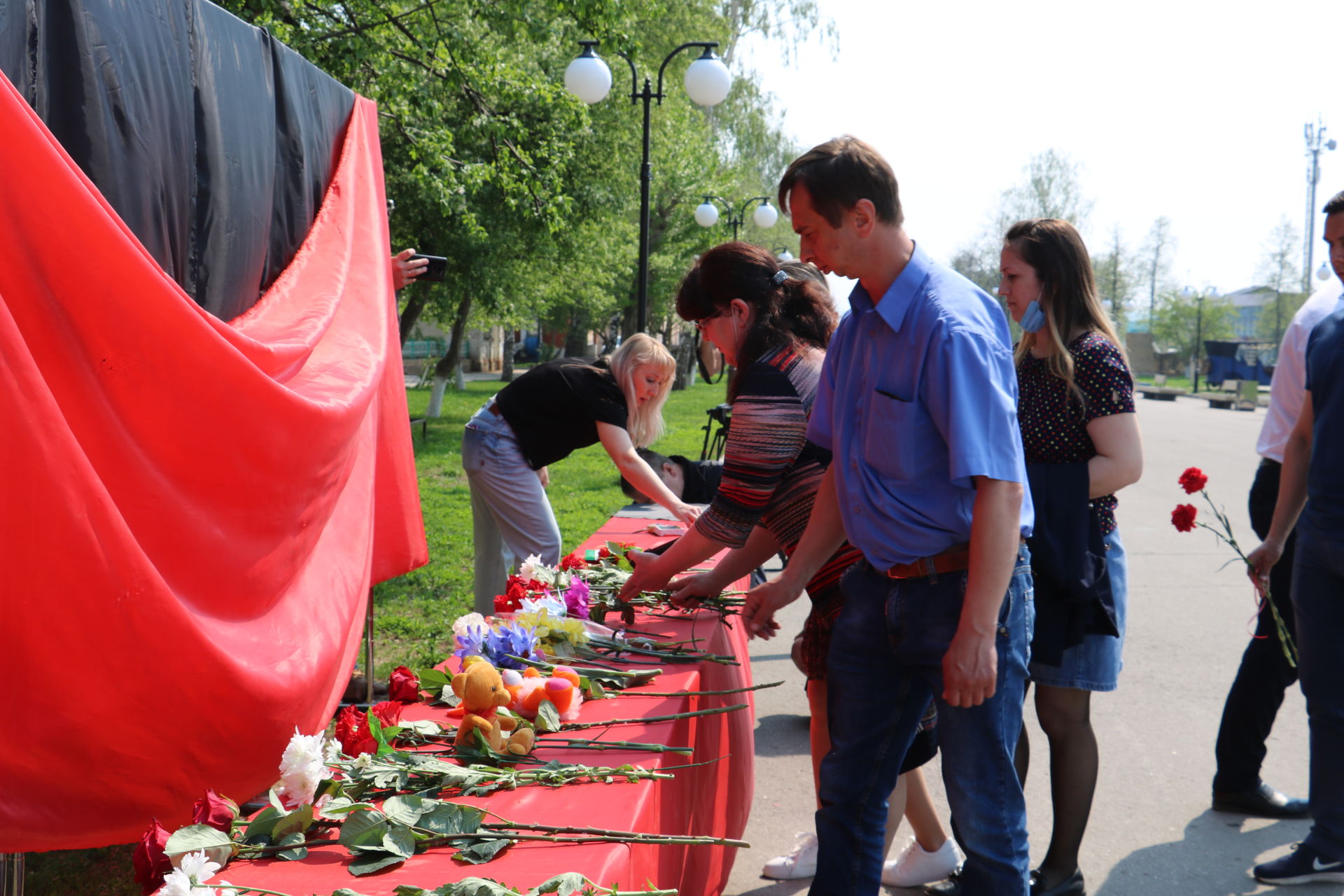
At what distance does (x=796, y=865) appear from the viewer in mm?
3512

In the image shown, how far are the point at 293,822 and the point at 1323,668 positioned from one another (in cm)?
304

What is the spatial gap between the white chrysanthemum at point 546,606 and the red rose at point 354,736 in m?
0.85

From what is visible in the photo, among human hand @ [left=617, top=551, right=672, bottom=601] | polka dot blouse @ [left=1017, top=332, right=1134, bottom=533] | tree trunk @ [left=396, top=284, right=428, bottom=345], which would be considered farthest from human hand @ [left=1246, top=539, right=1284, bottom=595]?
tree trunk @ [left=396, top=284, right=428, bottom=345]

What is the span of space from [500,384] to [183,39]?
1403 inches

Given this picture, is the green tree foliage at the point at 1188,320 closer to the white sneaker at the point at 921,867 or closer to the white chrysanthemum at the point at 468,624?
the white sneaker at the point at 921,867

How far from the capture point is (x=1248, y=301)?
109 meters

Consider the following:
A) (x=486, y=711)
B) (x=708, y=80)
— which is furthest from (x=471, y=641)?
(x=708, y=80)

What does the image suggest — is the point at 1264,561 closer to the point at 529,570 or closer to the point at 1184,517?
the point at 1184,517

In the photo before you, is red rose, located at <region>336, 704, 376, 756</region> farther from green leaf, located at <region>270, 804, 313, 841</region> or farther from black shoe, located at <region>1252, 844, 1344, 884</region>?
black shoe, located at <region>1252, 844, 1344, 884</region>

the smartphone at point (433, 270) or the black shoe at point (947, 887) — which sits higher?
the smartphone at point (433, 270)

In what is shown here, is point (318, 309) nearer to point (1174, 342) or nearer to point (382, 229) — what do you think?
point (382, 229)

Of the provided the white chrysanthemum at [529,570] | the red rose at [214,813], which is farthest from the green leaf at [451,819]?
the white chrysanthemum at [529,570]

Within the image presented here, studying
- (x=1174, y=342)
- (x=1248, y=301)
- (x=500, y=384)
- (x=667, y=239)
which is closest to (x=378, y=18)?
(x=667, y=239)

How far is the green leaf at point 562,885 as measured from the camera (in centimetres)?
147
